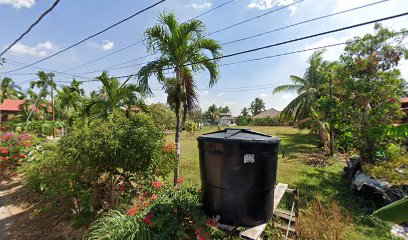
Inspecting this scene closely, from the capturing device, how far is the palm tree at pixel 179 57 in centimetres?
570

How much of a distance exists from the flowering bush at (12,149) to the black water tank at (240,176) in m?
7.49

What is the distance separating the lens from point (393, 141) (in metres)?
7.02

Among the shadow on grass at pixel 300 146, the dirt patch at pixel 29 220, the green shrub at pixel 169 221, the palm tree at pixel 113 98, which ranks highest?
the palm tree at pixel 113 98

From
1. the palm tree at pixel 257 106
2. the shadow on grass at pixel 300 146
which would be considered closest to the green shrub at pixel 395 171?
the shadow on grass at pixel 300 146

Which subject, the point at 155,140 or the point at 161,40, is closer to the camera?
the point at 155,140

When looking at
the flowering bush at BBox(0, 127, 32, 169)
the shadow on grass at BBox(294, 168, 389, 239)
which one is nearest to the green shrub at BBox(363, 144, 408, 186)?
the shadow on grass at BBox(294, 168, 389, 239)

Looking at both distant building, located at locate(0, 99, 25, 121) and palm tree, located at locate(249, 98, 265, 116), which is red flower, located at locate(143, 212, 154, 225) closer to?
distant building, located at locate(0, 99, 25, 121)

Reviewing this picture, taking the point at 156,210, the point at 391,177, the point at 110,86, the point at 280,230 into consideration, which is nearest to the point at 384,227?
the point at 391,177

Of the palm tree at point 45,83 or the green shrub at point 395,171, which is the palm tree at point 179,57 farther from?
the palm tree at point 45,83

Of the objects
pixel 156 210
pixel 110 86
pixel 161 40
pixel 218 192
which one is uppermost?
pixel 161 40

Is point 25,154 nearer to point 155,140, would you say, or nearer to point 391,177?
point 155,140

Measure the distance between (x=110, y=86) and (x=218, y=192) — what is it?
809cm

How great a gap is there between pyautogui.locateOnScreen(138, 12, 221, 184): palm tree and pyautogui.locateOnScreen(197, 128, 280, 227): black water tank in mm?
2925

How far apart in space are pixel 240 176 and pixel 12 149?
861 centimetres
